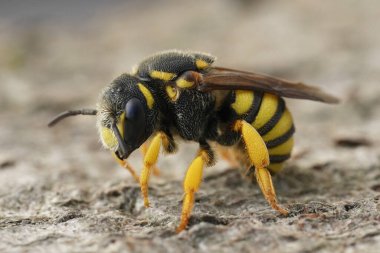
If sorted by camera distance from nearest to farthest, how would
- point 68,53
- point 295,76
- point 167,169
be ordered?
point 167,169 < point 295,76 < point 68,53

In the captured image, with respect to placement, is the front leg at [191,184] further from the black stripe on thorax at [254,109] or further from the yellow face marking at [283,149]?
the yellow face marking at [283,149]

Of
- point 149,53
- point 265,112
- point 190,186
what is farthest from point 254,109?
point 149,53

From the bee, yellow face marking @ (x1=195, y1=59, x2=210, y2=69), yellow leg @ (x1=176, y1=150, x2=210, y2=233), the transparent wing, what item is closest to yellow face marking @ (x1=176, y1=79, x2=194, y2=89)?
the bee

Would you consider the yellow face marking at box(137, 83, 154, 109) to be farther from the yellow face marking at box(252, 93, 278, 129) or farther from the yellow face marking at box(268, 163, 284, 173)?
the yellow face marking at box(268, 163, 284, 173)

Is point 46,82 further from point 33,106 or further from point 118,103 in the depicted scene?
point 118,103

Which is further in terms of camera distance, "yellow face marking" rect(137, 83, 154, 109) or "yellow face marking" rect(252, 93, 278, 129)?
"yellow face marking" rect(252, 93, 278, 129)

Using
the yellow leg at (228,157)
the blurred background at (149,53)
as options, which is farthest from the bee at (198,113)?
the blurred background at (149,53)

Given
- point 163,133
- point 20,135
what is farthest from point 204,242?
point 20,135
